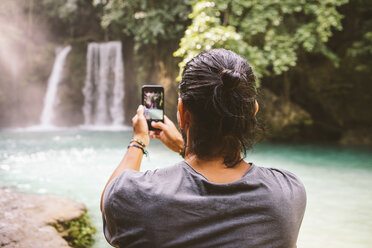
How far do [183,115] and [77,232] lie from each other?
95.8 inches

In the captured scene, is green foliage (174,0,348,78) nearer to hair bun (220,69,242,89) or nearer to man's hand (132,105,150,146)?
man's hand (132,105,150,146)

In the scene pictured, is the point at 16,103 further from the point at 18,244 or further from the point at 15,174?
the point at 18,244

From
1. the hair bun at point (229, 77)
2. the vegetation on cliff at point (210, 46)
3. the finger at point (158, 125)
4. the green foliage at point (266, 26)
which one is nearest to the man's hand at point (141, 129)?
the finger at point (158, 125)

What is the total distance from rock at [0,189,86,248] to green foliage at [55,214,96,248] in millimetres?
52

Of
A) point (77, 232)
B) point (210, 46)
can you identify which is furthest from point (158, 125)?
point (210, 46)

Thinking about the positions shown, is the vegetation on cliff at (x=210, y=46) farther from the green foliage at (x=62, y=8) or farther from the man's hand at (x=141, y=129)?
the man's hand at (x=141, y=129)

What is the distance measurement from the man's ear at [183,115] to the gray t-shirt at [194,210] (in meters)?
0.18

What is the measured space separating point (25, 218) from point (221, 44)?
5.14 metres

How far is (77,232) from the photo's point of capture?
3113 millimetres

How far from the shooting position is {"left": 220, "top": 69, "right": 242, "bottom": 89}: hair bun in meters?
1.06

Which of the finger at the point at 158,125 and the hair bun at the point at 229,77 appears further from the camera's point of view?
the finger at the point at 158,125

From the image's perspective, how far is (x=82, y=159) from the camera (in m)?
7.60

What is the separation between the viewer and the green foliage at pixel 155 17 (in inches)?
444

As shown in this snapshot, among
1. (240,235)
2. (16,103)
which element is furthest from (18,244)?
(16,103)
